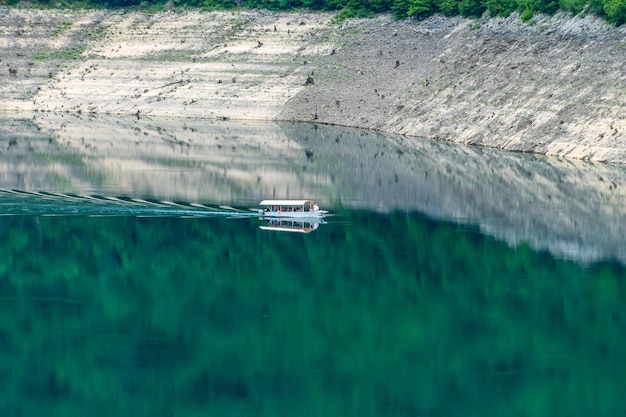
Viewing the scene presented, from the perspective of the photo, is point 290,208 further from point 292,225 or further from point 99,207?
point 99,207

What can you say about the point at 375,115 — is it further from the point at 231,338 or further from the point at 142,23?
the point at 231,338

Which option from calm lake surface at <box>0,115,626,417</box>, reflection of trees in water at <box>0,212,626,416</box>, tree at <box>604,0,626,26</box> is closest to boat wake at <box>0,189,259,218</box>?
calm lake surface at <box>0,115,626,417</box>

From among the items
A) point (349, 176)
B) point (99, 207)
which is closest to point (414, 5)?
point (349, 176)

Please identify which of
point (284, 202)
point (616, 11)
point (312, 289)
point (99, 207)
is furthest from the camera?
point (616, 11)

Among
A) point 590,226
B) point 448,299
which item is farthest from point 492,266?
point 590,226

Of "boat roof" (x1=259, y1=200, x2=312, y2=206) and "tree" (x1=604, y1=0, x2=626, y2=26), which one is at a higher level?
"tree" (x1=604, y1=0, x2=626, y2=26)

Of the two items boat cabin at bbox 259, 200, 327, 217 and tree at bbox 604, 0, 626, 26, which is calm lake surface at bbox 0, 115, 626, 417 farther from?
tree at bbox 604, 0, 626, 26
